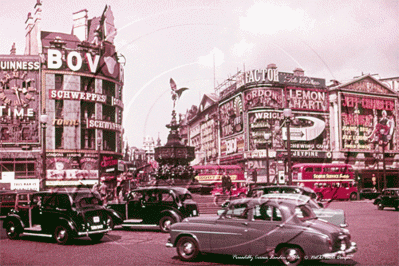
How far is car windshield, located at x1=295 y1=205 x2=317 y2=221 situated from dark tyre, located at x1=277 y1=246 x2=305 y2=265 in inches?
28.8

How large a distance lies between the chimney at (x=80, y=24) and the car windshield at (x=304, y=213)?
2106 inches

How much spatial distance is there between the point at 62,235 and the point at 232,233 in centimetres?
616

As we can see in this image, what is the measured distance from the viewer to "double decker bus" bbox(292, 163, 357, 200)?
126 feet

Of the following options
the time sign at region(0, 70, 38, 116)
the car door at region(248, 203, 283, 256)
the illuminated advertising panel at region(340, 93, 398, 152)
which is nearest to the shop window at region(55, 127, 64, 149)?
the time sign at region(0, 70, 38, 116)

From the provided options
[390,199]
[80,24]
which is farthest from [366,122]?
[80,24]

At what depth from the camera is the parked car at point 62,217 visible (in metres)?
13.3

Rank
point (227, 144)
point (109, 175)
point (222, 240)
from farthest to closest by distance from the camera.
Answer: point (227, 144) < point (109, 175) < point (222, 240)

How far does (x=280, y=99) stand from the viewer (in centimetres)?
6297

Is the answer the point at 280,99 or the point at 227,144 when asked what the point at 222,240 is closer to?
the point at 280,99

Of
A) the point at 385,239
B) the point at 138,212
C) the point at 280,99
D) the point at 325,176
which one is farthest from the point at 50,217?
the point at 280,99

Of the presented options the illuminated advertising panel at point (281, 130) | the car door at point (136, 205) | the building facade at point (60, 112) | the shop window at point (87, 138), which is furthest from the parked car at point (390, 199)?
the shop window at point (87, 138)

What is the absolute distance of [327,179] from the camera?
39438 millimetres

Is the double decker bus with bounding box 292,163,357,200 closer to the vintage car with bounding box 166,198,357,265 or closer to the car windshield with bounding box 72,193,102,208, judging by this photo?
the car windshield with bounding box 72,193,102,208

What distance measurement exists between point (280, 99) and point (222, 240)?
54703mm
